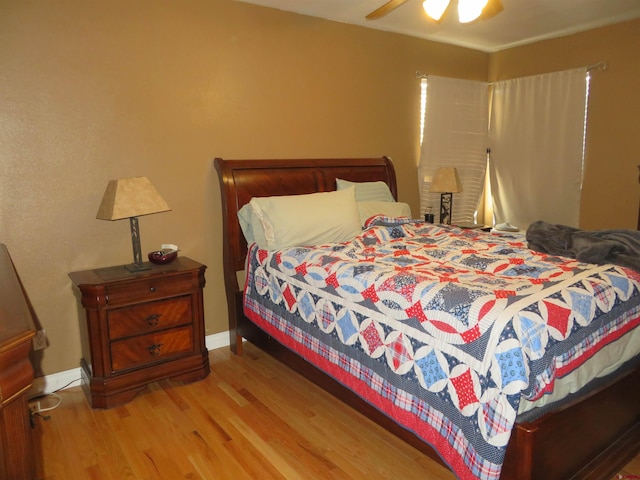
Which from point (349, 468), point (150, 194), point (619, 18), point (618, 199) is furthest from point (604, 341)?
point (619, 18)

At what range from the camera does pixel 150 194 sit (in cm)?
254

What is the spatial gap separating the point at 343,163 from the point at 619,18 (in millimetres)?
2541

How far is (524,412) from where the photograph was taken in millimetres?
1461

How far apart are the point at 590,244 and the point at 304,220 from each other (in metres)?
1.56

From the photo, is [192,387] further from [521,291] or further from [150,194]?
[521,291]

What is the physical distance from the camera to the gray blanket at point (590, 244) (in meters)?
2.08

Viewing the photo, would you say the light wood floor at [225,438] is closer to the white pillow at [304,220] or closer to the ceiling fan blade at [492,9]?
the white pillow at [304,220]

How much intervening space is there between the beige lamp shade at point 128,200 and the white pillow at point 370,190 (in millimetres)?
1431

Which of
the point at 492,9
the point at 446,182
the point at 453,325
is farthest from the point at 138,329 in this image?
the point at 492,9

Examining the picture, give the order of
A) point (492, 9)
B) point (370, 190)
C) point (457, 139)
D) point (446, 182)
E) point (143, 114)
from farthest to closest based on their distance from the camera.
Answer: point (457, 139) < point (446, 182) < point (370, 190) < point (492, 9) < point (143, 114)

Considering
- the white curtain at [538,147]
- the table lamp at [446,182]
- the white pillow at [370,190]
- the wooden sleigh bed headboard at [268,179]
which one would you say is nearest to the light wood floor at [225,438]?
the wooden sleigh bed headboard at [268,179]

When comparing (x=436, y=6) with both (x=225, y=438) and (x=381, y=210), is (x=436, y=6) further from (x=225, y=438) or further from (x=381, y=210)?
(x=225, y=438)

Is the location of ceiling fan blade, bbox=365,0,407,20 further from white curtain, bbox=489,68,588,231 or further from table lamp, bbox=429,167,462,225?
white curtain, bbox=489,68,588,231

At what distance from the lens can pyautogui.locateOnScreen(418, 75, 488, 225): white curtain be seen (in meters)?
4.29
